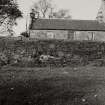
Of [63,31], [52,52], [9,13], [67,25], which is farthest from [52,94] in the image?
[67,25]

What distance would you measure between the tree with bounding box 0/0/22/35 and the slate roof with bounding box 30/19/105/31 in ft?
34.3

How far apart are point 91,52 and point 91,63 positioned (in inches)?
55.0

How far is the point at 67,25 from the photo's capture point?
1649 inches

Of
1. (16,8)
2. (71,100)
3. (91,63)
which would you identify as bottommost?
(91,63)

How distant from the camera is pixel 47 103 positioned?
7.46 meters

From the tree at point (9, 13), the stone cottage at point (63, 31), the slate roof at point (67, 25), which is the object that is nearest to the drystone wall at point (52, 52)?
the tree at point (9, 13)

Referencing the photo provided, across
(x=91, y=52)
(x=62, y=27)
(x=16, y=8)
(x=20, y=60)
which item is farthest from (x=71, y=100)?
(x=62, y=27)

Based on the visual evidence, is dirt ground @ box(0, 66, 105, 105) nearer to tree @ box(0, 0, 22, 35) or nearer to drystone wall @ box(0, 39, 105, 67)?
drystone wall @ box(0, 39, 105, 67)

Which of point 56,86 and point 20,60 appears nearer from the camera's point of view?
point 56,86

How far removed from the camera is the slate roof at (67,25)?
40.8 m

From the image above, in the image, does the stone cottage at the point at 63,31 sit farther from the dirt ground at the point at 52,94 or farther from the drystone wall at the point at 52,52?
the dirt ground at the point at 52,94

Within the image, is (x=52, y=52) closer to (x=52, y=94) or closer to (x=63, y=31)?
(x=52, y=94)

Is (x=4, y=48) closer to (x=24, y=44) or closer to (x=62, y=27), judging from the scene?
(x=24, y=44)

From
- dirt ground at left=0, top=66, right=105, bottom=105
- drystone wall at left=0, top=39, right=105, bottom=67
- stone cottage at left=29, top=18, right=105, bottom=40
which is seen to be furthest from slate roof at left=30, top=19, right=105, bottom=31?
dirt ground at left=0, top=66, right=105, bottom=105
